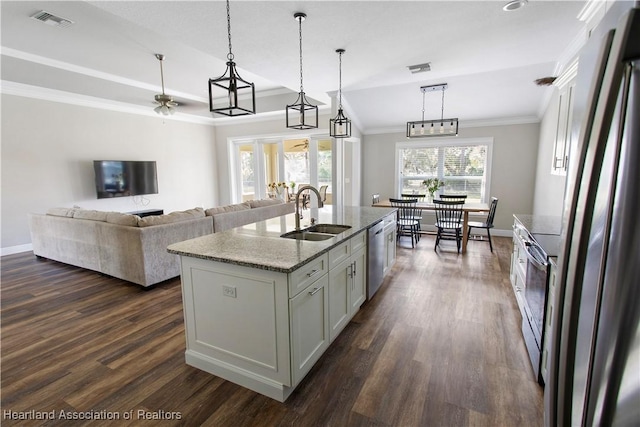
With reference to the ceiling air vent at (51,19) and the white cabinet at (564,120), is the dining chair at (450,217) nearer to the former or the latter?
the white cabinet at (564,120)

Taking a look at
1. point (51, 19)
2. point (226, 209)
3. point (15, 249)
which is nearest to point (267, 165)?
point (226, 209)

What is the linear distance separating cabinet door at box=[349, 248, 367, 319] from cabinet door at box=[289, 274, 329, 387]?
544mm

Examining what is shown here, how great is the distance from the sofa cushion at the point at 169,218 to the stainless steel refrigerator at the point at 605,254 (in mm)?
3994

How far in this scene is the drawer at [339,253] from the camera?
2312mm

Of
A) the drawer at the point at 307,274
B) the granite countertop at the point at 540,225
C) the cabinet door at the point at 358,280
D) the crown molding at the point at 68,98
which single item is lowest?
the cabinet door at the point at 358,280

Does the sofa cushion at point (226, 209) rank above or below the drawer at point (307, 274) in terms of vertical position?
above

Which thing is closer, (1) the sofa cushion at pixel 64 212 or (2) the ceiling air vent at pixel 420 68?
(2) the ceiling air vent at pixel 420 68

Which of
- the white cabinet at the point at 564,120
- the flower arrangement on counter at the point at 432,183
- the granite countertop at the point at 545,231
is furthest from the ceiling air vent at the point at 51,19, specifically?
the flower arrangement on counter at the point at 432,183

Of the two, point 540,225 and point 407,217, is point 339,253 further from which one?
point 407,217

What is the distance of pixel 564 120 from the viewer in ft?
11.0

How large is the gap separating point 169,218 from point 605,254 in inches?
163

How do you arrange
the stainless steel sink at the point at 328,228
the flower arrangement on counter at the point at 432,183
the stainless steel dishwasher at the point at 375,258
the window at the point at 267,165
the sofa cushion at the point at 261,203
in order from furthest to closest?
the window at the point at 267,165 → the flower arrangement on counter at the point at 432,183 → the sofa cushion at the point at 261,203 → the stainless steel dishwasher at the point at 375,258 → the stainless steel sink at the point at 328,228

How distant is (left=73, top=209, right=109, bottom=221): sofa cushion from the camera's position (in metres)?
4.05

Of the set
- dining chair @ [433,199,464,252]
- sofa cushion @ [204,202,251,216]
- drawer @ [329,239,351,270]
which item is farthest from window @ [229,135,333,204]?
drawer @ [329,239,351,270]
